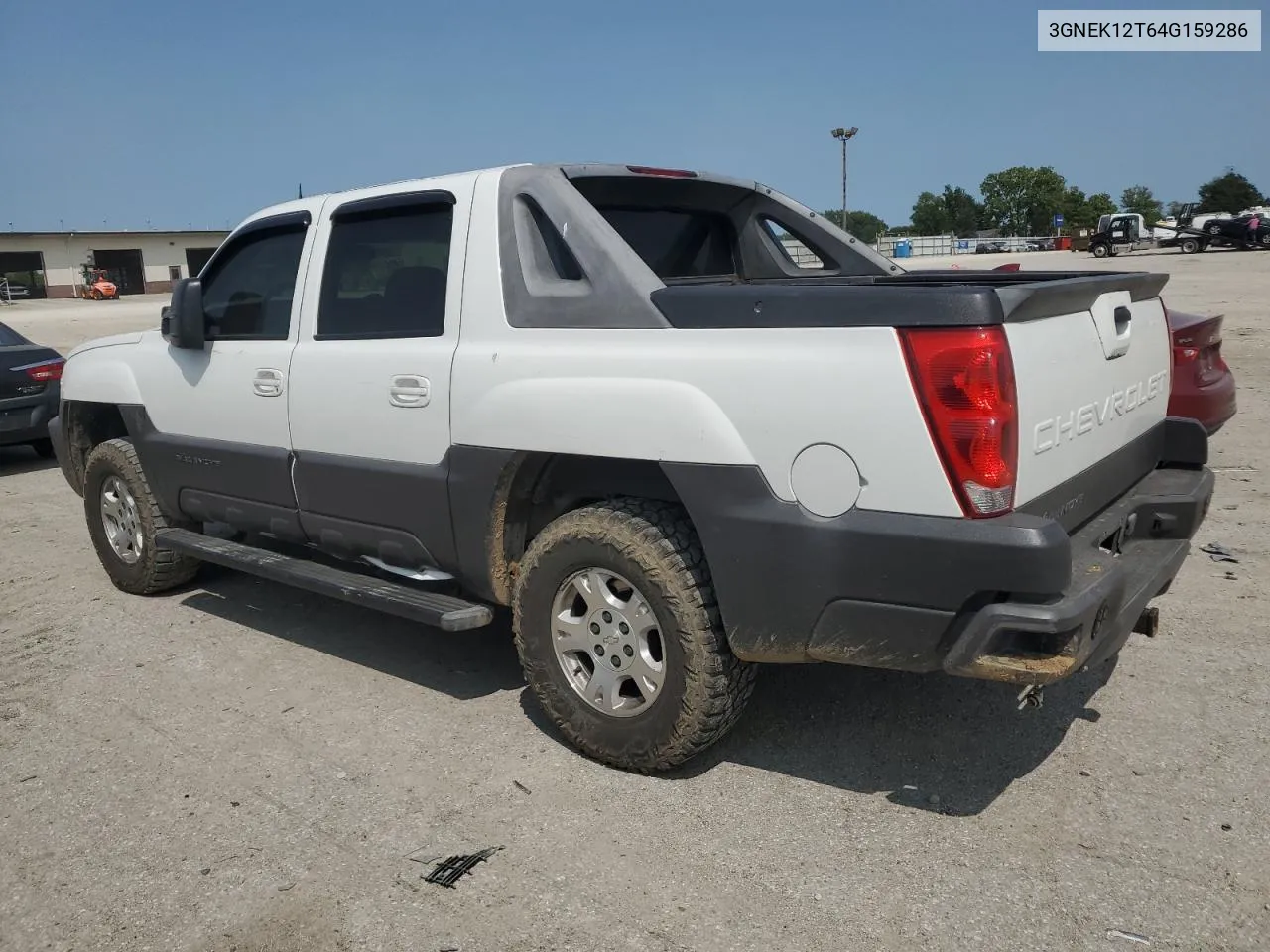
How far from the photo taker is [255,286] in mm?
4973

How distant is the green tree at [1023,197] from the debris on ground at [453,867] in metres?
130

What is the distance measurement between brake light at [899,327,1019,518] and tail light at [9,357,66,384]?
9131mm

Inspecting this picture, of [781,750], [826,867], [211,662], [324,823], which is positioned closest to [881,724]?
[781,750]

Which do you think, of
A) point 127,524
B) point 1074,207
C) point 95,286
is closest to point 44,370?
point 127,524

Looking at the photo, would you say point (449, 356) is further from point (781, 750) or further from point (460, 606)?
point (781, 750)

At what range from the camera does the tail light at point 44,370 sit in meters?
9.71

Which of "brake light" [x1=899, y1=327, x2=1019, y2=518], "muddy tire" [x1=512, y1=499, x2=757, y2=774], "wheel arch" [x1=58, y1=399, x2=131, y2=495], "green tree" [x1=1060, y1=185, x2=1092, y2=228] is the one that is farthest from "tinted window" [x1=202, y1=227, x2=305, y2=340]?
"green tree" [x1=1060, y1=185, x2=1092, y2=228]

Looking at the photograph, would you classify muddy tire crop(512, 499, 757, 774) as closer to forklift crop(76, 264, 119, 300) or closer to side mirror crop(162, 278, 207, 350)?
side mirror crop(162, 278, 207, 350)

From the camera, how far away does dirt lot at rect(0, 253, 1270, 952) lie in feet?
9.21

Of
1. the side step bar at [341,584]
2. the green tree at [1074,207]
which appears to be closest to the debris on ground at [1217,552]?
the side step bar at [341,584]

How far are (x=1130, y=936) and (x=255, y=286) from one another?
14.1ft

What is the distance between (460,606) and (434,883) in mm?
1144

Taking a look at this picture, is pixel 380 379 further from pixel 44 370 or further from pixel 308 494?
pixel 44 370

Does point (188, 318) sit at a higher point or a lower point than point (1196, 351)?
higher
